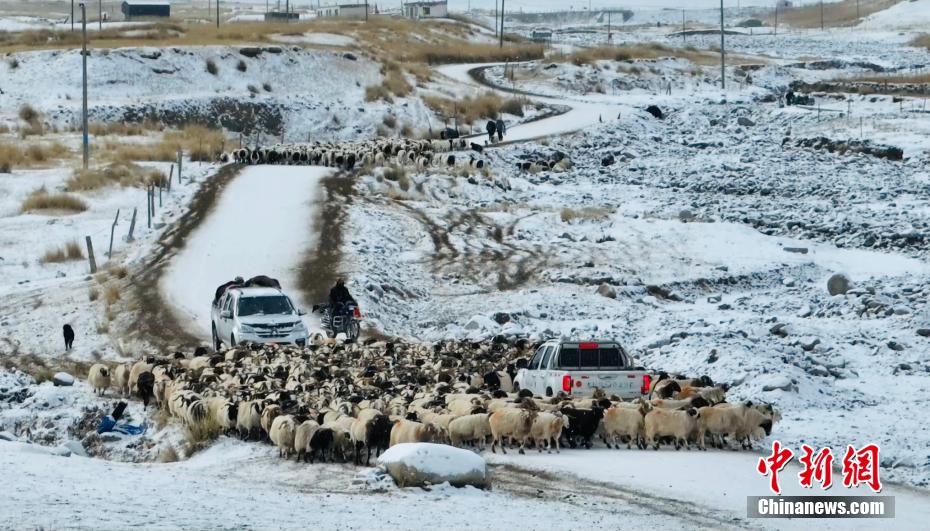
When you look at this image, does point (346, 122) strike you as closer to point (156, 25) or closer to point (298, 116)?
point (298, 116)

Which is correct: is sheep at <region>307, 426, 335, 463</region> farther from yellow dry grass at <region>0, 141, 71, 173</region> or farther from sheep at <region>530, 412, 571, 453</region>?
yellow dry grass at <region>0, 141, 71, 173</region>

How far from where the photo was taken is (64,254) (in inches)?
1667

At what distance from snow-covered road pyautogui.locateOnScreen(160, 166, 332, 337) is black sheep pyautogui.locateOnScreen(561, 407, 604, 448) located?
14.8 m

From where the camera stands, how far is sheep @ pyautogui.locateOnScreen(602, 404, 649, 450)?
19.3 metres

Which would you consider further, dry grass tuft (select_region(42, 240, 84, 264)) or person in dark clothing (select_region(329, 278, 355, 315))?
dry grass tuft (select_region(42, 240, 84, 264))

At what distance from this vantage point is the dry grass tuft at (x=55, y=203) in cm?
4841

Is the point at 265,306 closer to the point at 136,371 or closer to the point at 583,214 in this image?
the point at 136,371

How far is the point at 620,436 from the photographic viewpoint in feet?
65.5

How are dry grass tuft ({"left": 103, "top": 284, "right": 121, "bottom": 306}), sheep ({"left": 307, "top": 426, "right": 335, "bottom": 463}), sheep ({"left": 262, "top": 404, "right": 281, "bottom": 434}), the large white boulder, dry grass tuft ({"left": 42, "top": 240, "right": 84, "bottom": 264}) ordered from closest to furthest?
1. the large white boulder
2. sheep ({"left": 307, "top": 426, "right": 335, "bottom": 463})
3. sheep ({"left": 262, "top": 404, "right": 281, "bottom": 434})
4. dry grass tuft ({"left": 103, "top": 284, "right": 121, "bottom": 306})
5. dry grass tuft ({"left": 42, "top": 240, "right": 84, "bottom": 264})

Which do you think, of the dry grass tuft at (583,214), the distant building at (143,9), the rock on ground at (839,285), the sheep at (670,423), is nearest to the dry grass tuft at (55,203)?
the dry grass tuft at (583,214)

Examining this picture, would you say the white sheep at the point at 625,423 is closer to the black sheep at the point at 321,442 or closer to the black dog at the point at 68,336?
the black sheep at the point at 321,442

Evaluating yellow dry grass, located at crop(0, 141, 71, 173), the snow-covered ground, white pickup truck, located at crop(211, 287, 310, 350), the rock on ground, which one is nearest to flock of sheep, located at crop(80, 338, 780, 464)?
the snow-covered ground

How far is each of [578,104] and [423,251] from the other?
44416 millimetres

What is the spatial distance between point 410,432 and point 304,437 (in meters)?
1.38
